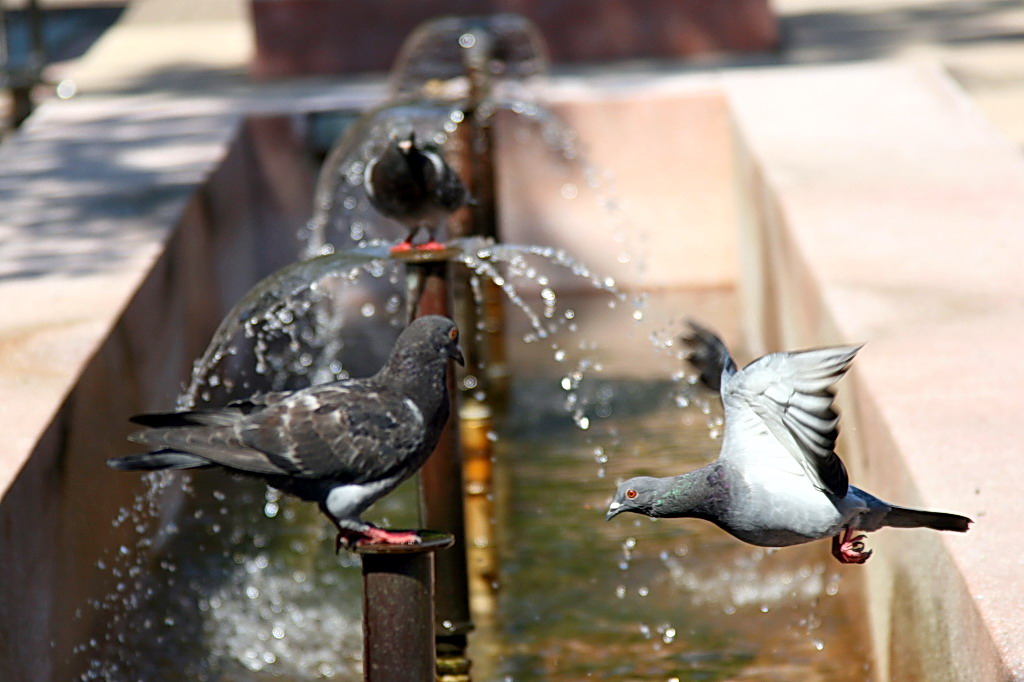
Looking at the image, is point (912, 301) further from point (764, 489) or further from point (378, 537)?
point (378, 537)

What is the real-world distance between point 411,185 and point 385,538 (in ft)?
5.53

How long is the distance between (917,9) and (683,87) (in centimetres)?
406

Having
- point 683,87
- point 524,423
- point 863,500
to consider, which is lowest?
point 524,423

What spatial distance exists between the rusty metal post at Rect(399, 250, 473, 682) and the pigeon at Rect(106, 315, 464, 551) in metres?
1.11

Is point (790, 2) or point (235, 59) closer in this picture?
point (235, 59)

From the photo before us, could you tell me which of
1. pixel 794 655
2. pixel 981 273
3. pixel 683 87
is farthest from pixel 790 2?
pixel 794 655

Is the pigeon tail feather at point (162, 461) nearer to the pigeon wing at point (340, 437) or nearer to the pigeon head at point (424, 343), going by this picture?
the pigeon wing at point (340, 437)

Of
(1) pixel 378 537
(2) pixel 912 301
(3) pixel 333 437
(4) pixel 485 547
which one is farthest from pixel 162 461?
(2) pixel 912 301

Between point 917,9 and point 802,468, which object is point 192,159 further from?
point 917,9

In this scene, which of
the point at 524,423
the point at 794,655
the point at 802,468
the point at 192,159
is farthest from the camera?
the point at 192,159

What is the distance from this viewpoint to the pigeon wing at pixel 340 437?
2.90 meters

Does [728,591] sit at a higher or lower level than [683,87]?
lower

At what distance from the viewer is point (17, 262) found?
5.54 meters

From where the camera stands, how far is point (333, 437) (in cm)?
291
